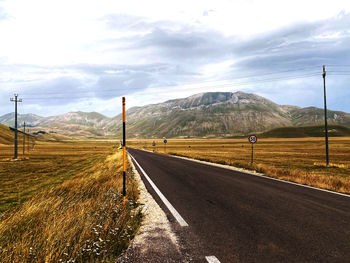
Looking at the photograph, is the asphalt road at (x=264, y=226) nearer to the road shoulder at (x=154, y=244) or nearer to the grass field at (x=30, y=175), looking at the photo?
the road shoulder at (x=154, y=244)

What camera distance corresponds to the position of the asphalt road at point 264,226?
12.5 ft

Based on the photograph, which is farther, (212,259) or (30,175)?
(30,175)

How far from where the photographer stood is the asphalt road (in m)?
3.81

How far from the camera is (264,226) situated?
16.7 ft

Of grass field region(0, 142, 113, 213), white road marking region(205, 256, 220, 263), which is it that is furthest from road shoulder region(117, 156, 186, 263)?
grass field region(0, 142, 113, 213)

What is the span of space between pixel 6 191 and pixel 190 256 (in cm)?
1399

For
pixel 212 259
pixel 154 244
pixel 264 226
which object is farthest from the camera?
pixel 264 226

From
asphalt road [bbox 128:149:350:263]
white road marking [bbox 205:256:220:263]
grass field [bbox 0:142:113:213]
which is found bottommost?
grass field [bbox 0:142:113:213]

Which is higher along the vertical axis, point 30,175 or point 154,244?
point 154,244

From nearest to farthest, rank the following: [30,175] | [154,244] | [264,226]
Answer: [154,244]
[264,226]
[30,175]

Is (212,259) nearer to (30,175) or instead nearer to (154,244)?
(154,244)

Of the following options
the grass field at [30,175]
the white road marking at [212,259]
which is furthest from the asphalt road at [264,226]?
the grass field at [30,175]

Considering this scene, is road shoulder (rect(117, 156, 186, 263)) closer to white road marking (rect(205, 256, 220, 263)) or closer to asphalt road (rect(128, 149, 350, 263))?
asphalt road (rect(128, 149, 350, 263))

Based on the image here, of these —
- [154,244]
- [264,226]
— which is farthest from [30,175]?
[264,226]
